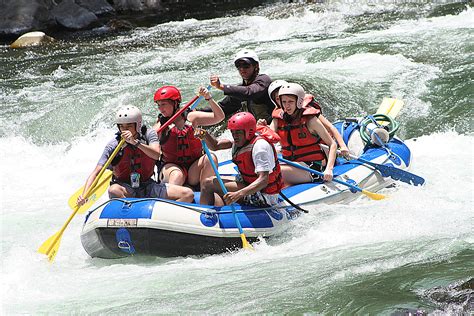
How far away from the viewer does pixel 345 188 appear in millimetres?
6297

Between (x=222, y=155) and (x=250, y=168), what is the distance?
2976 mm

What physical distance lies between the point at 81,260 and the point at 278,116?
2091 millimetres

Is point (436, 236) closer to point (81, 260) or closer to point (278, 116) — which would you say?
point (278, 116)

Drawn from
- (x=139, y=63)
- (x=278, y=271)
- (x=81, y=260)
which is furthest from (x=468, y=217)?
(x=139, y=63)

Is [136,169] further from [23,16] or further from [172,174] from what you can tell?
[23,16]

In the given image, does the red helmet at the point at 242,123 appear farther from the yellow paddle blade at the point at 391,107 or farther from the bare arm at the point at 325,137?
the yellow paddle blade at the point at 391,107

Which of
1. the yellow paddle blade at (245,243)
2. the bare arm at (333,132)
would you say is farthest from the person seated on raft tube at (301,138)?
the yellow paddle blade at (245,243)

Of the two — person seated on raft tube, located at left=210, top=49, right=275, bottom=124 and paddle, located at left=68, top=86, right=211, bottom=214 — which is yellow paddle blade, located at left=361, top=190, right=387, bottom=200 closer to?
person seated on raft tube, located at left=210, top=49, right=275, bottom=124

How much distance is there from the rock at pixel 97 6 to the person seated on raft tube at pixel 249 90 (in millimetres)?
13517

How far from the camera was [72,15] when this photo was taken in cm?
1784

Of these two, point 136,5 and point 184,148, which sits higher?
point 136,5

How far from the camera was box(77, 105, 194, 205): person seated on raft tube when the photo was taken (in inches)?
219

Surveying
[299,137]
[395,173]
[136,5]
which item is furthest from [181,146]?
[136,5]

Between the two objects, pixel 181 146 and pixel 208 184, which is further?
pixel 181 146
